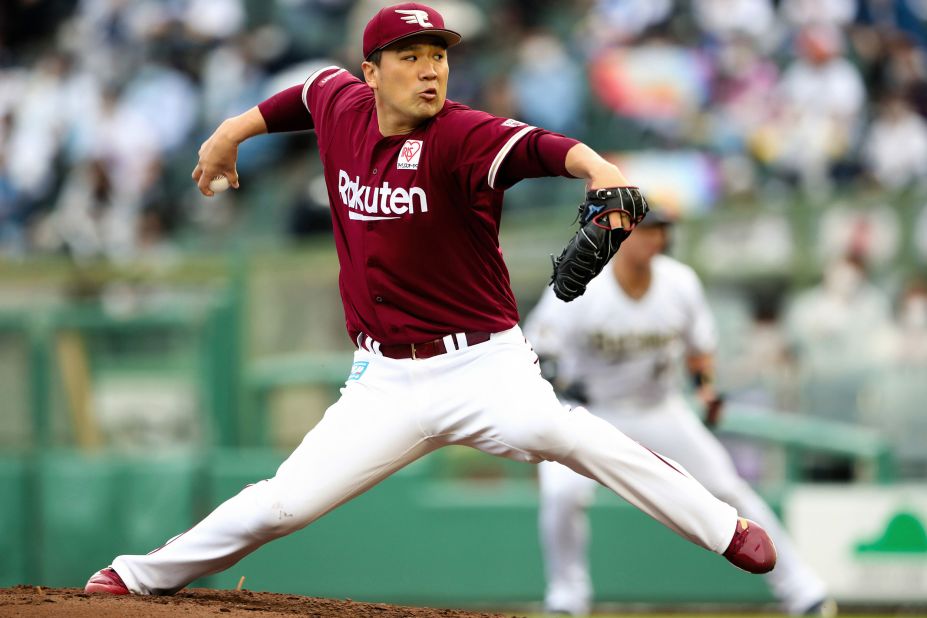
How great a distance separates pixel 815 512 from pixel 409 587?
8.90 ft

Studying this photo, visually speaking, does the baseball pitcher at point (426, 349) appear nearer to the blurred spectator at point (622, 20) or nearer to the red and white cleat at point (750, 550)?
the red and white cleat at point (750, 550)

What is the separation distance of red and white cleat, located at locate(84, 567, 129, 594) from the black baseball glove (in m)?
2.04

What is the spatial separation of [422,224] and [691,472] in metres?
3.43

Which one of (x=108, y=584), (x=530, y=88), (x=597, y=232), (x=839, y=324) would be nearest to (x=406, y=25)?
(x=597, y=232)

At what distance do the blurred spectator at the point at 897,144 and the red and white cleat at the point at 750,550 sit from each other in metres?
8.17

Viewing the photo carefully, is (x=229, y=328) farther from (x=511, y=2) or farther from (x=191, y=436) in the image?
(x=511, y=2)

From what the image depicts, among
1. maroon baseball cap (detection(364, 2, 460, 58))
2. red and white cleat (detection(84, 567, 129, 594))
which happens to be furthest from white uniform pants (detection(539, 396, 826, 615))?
maroon baseball cap (detection(364, 2, 460, 58))

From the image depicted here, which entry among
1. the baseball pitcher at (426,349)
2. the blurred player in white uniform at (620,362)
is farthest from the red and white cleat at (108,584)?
the blurred player in white uniform at (620,362)

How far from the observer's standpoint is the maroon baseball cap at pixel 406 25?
14.5 ft

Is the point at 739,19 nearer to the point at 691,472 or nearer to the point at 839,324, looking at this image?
the point at 839,324

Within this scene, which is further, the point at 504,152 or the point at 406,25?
the point at 406,25

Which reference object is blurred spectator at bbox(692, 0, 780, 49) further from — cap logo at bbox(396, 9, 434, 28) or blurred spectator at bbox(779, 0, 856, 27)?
cap logo at bbox(396, 9, 434, 28)

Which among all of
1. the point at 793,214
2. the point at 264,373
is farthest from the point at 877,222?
the point at 264,373

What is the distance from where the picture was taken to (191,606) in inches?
185
